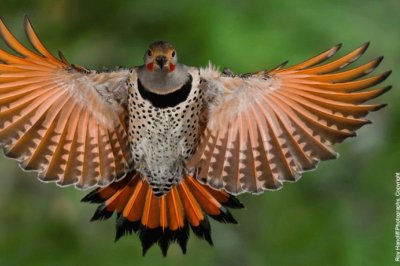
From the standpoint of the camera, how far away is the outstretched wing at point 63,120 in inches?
180

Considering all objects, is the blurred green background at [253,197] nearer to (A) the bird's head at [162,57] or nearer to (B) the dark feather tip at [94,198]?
(B) the dark feather tip at [94,198]

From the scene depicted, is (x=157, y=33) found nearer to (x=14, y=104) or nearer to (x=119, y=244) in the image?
(x=119, y=244)

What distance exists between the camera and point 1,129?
4.67m

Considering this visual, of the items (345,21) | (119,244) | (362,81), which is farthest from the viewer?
(119,244)

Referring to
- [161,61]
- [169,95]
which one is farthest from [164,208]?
[161,61]

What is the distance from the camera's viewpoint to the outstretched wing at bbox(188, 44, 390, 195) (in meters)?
4.60

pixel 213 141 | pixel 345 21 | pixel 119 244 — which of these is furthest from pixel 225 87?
pixel 119 244

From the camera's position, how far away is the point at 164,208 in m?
5.10

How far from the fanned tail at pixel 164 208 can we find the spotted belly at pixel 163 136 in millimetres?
213

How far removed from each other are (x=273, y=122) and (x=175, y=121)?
0.44 m

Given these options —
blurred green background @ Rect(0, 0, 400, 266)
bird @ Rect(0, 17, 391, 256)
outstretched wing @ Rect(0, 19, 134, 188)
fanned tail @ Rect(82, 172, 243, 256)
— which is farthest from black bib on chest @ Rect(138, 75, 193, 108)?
blurred green background @ Rect(0, 0, 400, 266)

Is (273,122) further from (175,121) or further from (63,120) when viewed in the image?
(63,120)

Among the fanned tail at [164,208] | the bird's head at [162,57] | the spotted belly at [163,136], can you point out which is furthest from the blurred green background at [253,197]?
the bird's head at [162,57]

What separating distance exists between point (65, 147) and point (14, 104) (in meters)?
0.30
